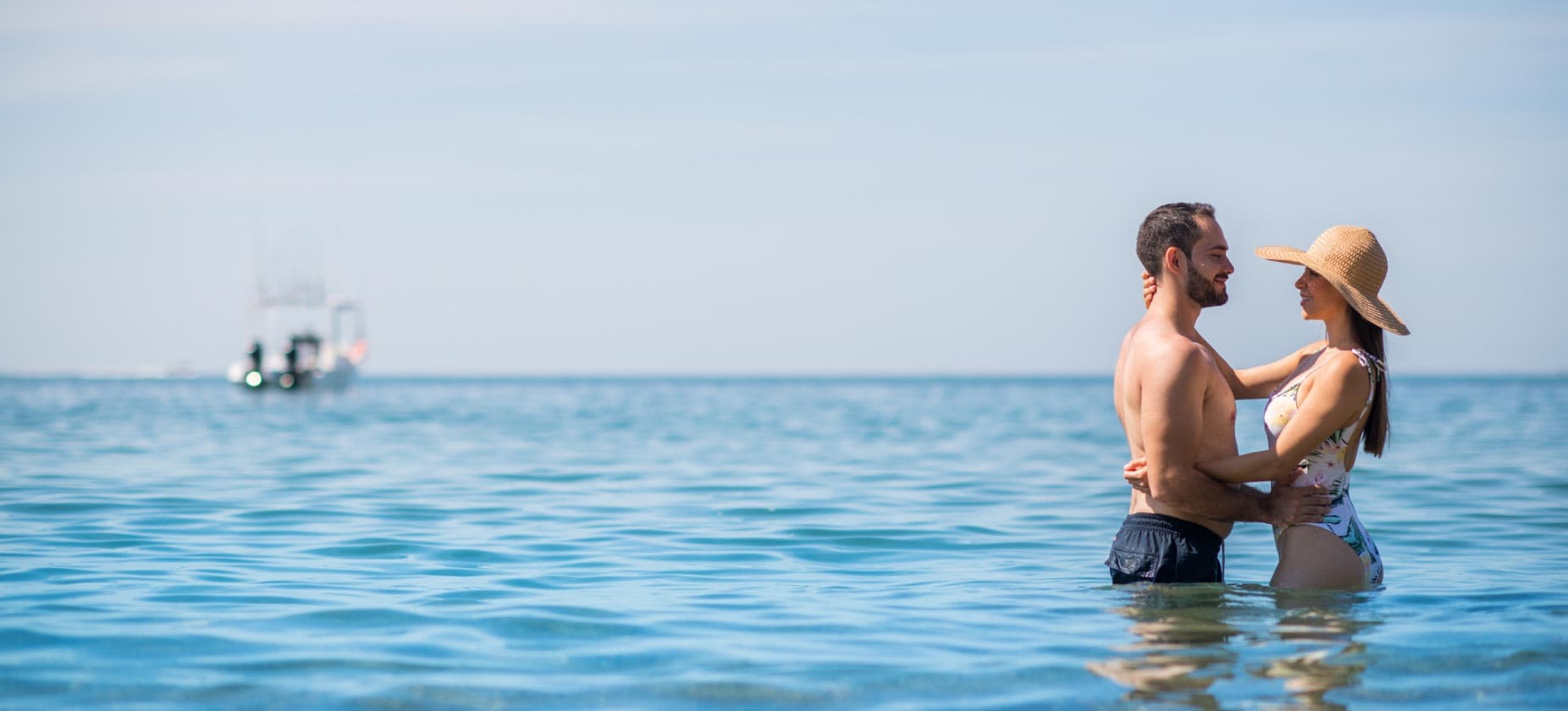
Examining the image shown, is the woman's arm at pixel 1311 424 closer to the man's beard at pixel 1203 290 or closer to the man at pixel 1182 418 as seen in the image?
the man at pixel 1182 418

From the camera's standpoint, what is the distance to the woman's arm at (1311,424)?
16.8 ft

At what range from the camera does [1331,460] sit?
534 cm

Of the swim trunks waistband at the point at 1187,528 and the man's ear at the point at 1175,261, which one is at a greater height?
the man's ear at the point at 1175,261

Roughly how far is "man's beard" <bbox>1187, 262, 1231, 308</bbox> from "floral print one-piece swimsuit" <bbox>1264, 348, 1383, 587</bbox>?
50 cm

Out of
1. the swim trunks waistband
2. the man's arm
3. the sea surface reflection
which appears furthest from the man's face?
the sea surface reflection

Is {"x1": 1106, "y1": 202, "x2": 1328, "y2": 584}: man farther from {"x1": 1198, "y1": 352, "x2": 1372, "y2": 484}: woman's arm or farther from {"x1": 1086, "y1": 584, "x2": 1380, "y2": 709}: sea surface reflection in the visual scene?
{"x1": 1086, "y1": 584, "x2": 1380, "y2": 709}: sea surface reflection

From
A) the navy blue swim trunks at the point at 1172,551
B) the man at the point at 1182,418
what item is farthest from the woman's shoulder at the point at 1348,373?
the navy blue swim trunks at the point at 1172,551

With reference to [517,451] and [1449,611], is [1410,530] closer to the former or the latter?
[1449,611]

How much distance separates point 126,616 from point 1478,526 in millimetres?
9515

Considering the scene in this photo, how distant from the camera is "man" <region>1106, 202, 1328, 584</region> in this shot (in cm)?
511

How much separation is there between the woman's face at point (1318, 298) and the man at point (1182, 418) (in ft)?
1.32

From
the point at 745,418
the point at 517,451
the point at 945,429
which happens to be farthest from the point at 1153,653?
the point at 745,418

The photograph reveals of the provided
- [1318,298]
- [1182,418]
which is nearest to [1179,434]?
[1182,418]

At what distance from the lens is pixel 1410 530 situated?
34.2 ft
